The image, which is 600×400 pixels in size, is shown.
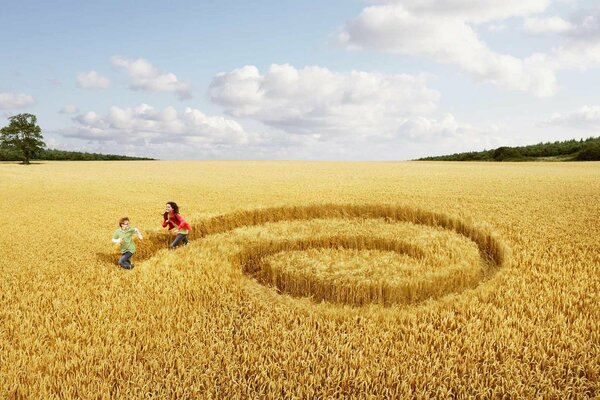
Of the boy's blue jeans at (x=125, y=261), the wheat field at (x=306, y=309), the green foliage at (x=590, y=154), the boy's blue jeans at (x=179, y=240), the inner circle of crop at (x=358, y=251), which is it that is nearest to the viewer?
the wheat field at (x=306, y=309)

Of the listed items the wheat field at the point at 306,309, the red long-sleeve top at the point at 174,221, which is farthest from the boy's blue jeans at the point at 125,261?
the red long-sleeve top at the point at 174,221

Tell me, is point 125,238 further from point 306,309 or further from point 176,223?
point 306,309

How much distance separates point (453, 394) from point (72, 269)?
5819mm

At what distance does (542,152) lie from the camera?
61.6 meters

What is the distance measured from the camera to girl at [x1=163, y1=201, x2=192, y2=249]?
8266mm

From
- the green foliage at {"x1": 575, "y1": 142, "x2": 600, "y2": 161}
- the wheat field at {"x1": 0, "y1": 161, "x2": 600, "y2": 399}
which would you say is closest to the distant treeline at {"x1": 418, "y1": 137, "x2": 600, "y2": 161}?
the green foliage at {"x1": 575, "y1": 142, "x2": 600, "y2": 161}

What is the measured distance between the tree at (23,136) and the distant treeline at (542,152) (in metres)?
58.7

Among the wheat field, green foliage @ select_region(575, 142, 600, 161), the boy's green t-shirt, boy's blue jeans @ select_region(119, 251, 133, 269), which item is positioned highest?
green foliage @ select_region(575, 142, 600, 161)

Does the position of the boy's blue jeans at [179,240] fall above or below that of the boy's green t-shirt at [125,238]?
below

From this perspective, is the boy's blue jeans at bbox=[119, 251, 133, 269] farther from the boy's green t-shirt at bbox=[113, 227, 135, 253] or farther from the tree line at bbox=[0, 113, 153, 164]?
the tree line at bbox=[0, 113, 153, 164]

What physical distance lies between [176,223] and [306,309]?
4084 millimetres

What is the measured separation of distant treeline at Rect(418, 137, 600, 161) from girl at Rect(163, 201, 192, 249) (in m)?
56.9

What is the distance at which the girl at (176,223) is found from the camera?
27.1ft

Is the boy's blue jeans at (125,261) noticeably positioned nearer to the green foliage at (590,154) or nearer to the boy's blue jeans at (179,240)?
the boy's blue jeans at (179,240)
